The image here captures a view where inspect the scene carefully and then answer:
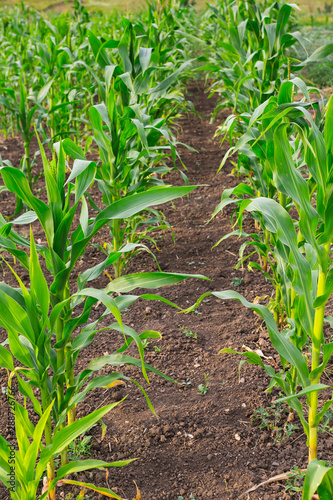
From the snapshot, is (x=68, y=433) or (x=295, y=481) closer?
(x=68, y=433)

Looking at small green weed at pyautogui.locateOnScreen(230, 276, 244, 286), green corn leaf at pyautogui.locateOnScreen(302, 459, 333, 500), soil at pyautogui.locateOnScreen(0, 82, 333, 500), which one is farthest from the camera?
small green weed at pyautogui.locateOnScreen(230, 276, 244, 286)

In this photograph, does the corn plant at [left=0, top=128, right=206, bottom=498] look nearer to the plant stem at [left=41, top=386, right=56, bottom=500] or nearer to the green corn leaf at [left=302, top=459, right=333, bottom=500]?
the plant stem at [left=41, top=386, right=56, bottom=500]

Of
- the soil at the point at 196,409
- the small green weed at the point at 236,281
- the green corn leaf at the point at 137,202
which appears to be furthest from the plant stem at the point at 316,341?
the small green weed at the point at 236,281

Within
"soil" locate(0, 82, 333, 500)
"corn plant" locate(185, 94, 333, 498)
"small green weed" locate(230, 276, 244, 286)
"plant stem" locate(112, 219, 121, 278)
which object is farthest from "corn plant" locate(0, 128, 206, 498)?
"small green weed" locate(230, 276, 244, 286)

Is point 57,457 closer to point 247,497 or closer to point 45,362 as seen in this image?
point 45,362

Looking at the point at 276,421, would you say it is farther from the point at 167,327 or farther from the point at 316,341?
the point at 167,327

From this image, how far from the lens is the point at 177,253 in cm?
350

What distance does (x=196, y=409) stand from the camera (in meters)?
2.13

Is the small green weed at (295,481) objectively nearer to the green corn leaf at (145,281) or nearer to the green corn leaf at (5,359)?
the green corn leaf at (145,281)

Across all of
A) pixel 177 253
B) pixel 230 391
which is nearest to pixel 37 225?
pixel 177 253

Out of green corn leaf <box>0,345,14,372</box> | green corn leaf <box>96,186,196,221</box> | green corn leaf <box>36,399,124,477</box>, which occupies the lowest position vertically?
green corn leaf <box>36,399,124,477</box>

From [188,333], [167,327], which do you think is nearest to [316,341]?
[188,333]

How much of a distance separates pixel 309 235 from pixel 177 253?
2093 mm

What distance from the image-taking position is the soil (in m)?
1.80
